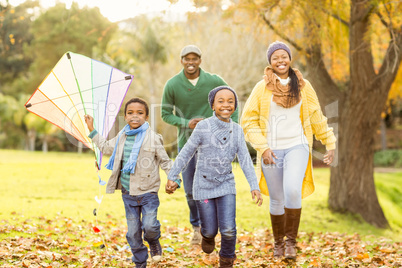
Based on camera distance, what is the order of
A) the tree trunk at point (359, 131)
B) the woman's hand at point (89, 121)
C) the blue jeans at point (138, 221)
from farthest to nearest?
the tree trunk at point (359, 131)
the woman's hand at point (89, 121)
the blue jeans at point (138, 221)

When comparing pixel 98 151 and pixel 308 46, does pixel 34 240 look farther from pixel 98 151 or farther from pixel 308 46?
pixel 308 46

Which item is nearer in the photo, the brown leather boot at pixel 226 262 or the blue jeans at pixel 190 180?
the brown leather boot at pixel 226 262

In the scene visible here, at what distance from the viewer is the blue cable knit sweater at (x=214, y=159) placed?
4.07 meters

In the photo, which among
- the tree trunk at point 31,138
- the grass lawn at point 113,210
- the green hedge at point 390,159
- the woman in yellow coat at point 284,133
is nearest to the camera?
the woman in yellow coat at point 284,133

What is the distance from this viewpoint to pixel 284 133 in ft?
14.9

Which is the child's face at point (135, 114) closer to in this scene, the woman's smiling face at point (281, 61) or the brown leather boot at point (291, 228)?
the woman's smiling face at point (281, 61)

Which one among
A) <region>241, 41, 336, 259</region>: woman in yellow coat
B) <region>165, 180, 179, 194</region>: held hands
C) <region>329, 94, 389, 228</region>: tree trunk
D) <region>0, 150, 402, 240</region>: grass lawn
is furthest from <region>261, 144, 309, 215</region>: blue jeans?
<region>329, 94, 389, 228</region>: tree trunk

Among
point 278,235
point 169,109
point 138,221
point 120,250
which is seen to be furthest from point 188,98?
point 120,250

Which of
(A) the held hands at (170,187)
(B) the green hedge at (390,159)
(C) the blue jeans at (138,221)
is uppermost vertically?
(A) the held hands at (170,187)

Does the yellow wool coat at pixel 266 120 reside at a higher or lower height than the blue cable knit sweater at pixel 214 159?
higher

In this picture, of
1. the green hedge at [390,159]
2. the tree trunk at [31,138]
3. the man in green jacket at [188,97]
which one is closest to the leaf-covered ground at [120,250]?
the man in green jacket at [188,97]

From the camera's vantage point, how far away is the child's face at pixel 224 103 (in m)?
4.15

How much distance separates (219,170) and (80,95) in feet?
5.99

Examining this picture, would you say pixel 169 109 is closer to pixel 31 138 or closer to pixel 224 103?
pixel 224 103
